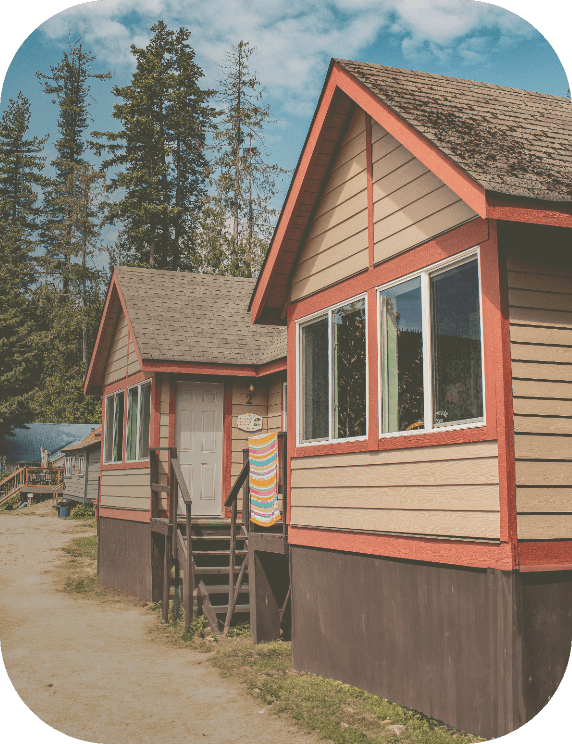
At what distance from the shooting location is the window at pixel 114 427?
15.8m

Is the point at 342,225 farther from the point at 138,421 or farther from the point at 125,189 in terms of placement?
the point at 125,189

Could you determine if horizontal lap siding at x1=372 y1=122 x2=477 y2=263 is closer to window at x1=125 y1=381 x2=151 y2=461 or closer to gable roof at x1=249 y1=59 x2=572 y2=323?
gable roof at x1=249 y1=59 x2=572 y2=323

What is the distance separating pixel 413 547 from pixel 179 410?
8.04 metres

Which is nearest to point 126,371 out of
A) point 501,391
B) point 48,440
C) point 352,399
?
point 352,399

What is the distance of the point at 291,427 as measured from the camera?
29.2 feet

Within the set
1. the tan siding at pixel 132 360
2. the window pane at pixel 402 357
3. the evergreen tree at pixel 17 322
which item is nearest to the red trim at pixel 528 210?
the window pane at pixel 402 357

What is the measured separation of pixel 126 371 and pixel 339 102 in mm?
9036

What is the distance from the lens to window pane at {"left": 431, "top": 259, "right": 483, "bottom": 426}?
5.63 meters

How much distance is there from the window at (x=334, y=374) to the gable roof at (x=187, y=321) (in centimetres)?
402

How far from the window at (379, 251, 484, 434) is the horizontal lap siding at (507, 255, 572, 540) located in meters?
0.32

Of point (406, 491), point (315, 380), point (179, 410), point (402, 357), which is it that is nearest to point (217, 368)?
point (179, 410)

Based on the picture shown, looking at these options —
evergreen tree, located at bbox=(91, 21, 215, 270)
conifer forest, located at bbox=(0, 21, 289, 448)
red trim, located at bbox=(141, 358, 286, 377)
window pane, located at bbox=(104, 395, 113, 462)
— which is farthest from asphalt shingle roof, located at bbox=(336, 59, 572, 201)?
window pane, located at bbox=(104, 395, 113, 462)

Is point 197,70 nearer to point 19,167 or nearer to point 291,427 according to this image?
point 291,427

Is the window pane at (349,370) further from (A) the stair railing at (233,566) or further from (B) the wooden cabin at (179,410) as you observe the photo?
(B) the wooden cabin at (179,410)
